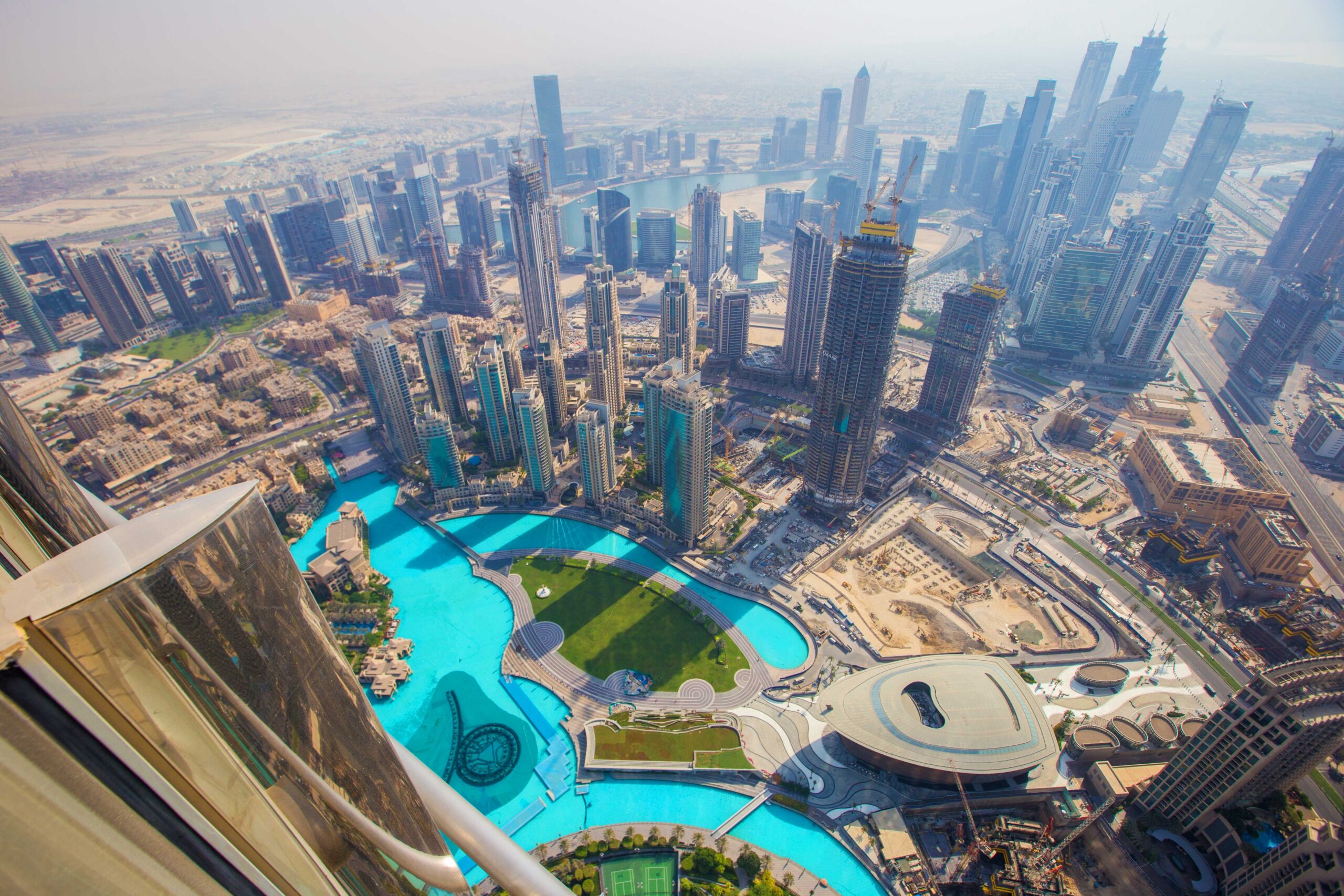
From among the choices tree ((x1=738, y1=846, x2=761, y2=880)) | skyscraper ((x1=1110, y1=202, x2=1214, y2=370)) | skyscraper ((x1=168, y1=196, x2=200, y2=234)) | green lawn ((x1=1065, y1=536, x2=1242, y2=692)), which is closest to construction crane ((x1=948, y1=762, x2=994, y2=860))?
tree ((x1=738, y1=846, x2=761, y2=880))

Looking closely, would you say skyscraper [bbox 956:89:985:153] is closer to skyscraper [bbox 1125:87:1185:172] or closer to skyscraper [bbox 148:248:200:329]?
skyscraper [bbox 1125:87:1185:172]

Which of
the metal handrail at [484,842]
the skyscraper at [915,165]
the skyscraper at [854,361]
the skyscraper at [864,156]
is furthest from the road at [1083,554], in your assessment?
the skyscraper at [915,165]

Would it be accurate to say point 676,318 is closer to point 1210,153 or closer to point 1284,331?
point 1284,331

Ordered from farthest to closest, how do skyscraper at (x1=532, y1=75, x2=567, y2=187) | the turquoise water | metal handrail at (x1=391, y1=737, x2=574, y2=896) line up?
skyscraper at (x1=532, y1=75, x2=567, y2=187) < the turquoise water < metal handrail at (x1=391, y1=737, x2=574, y2=896)

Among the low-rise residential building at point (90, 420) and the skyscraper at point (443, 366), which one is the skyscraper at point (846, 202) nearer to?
the skyscraper at point (443, 366)

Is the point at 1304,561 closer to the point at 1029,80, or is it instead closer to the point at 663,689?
the point at 663,689

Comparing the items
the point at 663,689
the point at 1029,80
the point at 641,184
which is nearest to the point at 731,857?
the point at 663,689

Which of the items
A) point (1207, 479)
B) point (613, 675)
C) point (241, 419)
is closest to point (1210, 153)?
point (1207, 479)
